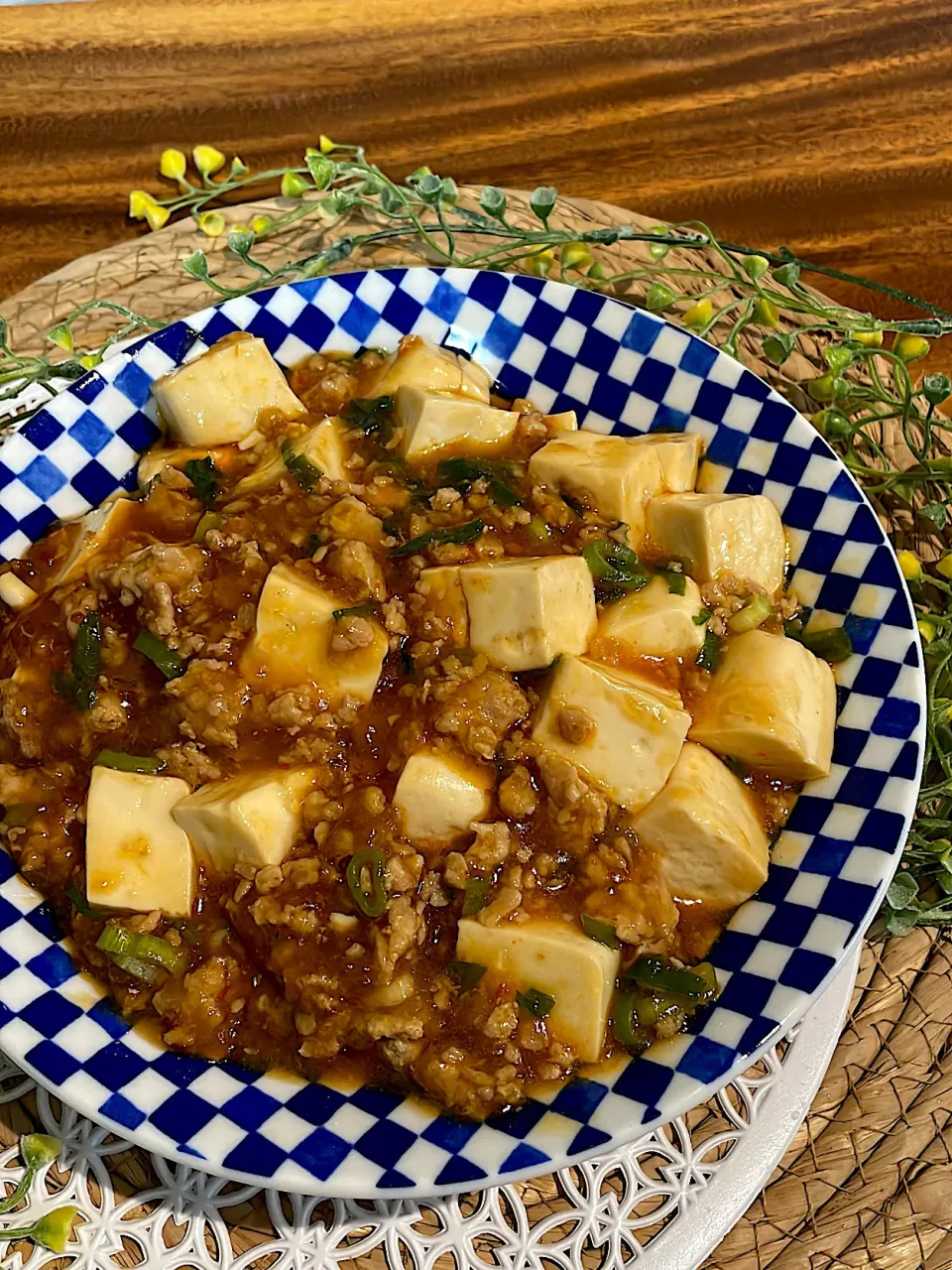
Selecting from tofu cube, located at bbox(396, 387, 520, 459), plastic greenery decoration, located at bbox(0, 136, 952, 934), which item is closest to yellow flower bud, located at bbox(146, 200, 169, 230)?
plastic greenery decoration, located at bbox(0, 136, 952, 934)

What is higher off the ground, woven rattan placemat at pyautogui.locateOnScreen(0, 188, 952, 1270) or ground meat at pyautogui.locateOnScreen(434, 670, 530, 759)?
ground meat at pyautogui.locateOnScreen(434, 670, 530, 759)

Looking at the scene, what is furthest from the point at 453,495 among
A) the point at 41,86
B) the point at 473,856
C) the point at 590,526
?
the point at 41,86

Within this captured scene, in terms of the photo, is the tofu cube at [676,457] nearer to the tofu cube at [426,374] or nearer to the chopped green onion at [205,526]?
the tofu cube at [426,374]

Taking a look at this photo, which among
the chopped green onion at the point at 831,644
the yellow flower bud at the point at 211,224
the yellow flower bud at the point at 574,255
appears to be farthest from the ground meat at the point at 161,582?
the yellow flower bud at the point at 574,255

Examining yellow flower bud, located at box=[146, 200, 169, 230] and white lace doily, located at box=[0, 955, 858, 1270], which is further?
yellow flower bud, located at box=[146, 200, 169, 230]

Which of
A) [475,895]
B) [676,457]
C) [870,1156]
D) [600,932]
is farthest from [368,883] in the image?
[870,1156]

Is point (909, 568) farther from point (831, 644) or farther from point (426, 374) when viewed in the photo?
point (426, 374)

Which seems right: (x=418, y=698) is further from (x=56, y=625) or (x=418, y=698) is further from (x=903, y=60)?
(x=903, y=60)

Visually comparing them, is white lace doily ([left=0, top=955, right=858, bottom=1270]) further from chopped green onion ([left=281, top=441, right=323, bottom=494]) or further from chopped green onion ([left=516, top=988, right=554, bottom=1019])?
chopped green onion ([left=281, top=441, right=323, bottom=494])
